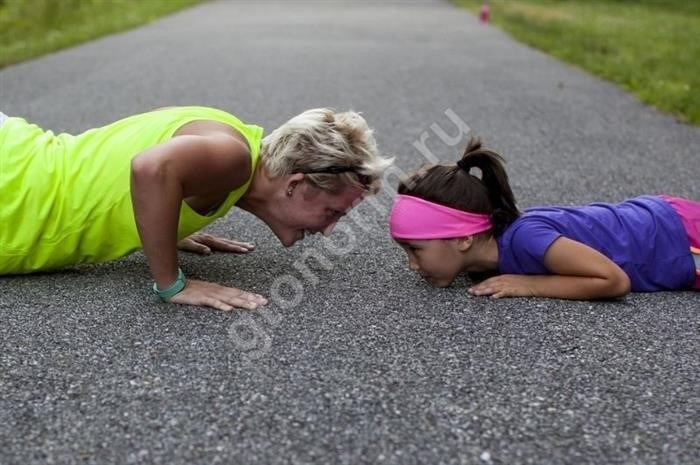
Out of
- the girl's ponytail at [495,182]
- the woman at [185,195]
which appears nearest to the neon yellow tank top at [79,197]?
the woman at [185,195]

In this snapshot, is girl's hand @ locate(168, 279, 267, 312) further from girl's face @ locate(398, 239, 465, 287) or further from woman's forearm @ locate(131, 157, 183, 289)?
girl's face @ locate(398, 239, 465, 287)

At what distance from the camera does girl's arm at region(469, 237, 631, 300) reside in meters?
3.04

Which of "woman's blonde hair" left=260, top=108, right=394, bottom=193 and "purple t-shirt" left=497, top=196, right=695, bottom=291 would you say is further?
"purple t-shirt" left=497, top=196, right=695, bottom=291

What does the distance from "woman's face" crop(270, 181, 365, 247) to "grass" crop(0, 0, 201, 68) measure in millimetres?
7438

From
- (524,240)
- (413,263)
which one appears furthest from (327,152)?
(524,240)

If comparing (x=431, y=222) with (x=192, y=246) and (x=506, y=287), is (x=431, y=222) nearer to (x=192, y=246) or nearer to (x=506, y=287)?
(x=506, y=287)

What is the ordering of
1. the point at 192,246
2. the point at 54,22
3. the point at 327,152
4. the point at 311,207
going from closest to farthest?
the point at 327,152 → the point at 311,207 → the point at 192,246 → the point at 54,22

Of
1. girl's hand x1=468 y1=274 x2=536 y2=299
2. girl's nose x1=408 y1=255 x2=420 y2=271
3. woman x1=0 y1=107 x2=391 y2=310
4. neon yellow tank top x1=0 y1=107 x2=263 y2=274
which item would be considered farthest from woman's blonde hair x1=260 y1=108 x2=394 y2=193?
girl's hand x1=468 y1=274 x2=536 y2=299

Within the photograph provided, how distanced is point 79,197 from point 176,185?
57 cm

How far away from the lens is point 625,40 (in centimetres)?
1279

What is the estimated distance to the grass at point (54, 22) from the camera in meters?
11.0

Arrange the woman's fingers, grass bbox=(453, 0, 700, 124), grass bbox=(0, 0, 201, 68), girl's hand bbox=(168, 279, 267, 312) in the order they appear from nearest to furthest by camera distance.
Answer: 1. girl's hand bbox=(168, 279, 267, 312)
2. the woman's fingers
3. grass bbox=(453, 0, 700, 124)
4. grass bbox=(0, 0, 201, 68)

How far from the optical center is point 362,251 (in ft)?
12.5

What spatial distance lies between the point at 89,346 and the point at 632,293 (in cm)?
198
